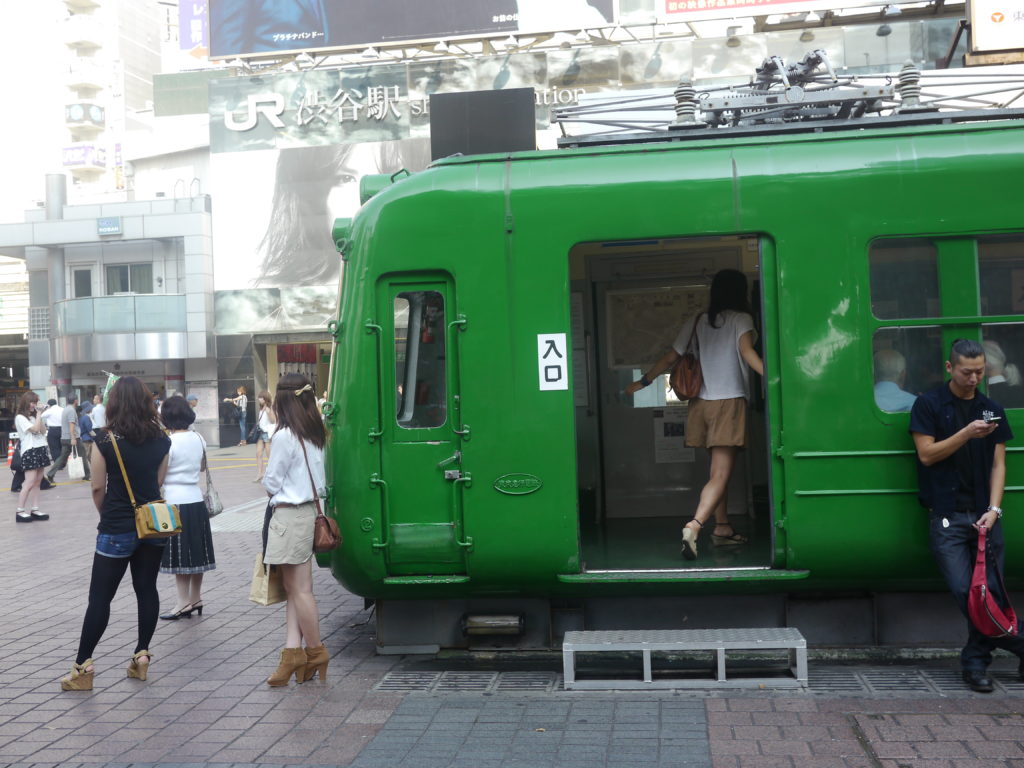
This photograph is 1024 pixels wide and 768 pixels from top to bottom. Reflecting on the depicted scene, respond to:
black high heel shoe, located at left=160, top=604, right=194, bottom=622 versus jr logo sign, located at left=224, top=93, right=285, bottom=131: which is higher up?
jr logo sign, located at left=224, top=93, right=285, bottom=131

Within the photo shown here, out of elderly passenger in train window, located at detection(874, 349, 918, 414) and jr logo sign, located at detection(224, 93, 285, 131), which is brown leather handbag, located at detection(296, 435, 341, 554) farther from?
jr logo sign, located at detection(224, 93, 285, 131)

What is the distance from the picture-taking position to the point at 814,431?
Answer: 19.2ft

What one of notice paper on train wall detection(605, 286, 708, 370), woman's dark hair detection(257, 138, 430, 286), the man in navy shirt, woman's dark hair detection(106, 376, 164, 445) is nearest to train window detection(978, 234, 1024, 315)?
the man in navy shirt

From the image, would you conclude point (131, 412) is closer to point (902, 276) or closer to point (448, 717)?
point (448, 717)

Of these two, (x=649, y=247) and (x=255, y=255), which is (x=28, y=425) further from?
(x=255, y=255)

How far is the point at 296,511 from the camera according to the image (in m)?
6.04

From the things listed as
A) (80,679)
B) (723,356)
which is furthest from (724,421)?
(80,679)

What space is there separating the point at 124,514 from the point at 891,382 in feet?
14.8

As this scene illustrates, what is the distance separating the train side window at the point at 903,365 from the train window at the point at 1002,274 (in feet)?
1.14

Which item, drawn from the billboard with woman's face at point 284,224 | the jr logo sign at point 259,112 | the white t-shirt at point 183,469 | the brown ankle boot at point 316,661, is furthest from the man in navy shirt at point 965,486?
the jr logo sign at point 259,112

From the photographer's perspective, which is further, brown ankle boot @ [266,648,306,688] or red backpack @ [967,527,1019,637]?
brown ankle boot @ [266,648,306,688]

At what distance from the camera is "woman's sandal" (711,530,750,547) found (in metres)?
6.99

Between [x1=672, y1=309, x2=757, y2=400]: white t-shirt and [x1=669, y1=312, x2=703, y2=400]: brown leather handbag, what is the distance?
8 cm

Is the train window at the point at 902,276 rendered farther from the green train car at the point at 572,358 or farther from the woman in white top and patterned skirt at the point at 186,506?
the woman in white top and patterned skirt at the point at 186,506
